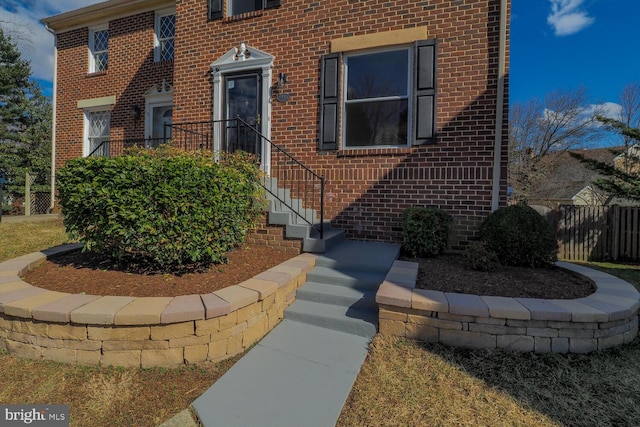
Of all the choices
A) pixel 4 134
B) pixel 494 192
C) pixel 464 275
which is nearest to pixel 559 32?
pixel 494 192

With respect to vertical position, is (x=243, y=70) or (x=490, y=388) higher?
(x=243, y=70)

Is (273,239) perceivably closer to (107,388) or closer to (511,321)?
(107,388)

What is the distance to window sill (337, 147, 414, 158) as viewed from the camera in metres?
4.92

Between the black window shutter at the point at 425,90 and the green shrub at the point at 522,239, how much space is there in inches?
64.1

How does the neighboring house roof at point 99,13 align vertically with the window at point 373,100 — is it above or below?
above

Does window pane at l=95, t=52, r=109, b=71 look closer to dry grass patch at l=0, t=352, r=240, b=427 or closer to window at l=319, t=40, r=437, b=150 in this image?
window at l=319, t=40, r=437, b=150

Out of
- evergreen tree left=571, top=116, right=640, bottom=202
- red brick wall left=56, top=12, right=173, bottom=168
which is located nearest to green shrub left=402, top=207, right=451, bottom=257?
evergreen tree left=571, top=116, right=640, bottom=202

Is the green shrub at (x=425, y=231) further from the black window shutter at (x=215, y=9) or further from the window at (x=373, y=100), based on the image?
the black window shutter at (x=215, y=9)

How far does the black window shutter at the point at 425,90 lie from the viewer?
472 cm

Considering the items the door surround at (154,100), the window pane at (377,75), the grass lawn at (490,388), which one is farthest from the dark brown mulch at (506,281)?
the door surround at (154,100)

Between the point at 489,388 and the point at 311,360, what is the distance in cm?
125

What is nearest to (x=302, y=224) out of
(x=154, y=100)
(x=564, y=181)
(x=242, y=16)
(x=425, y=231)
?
(x=425, y=231)

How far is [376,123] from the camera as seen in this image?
520 centimetres

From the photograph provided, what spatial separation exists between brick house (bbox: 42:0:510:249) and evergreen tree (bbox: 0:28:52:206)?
466 inches
